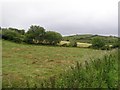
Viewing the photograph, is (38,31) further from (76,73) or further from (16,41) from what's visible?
(76,73)

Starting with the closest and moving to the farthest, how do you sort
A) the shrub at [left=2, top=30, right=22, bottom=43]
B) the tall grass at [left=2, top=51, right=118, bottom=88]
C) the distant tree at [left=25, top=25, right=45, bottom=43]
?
the tall grass at [left=2, top=51, right=118, bottom=88] < the shrub at [left=2, top=30, right=22, bottom=43] < the distant tree at [left=25, top=25, right=45, bottom=43]

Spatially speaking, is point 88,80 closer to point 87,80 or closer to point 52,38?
point 87,80

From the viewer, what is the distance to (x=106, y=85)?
1117cm

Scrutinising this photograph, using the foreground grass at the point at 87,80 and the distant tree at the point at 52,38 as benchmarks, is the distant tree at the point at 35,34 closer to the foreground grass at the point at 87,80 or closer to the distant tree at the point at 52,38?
the distant tree at the point at 52,38

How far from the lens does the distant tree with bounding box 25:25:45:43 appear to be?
55.0 m

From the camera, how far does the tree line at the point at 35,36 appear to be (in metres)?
53.4

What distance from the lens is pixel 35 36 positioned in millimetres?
56000

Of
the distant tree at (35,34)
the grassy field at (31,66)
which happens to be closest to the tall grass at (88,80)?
the grassy field at (31,66)

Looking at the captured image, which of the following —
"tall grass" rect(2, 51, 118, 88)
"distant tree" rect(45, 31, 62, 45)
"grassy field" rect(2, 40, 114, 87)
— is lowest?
"grassy field" rect(2, 40, 114, 87)

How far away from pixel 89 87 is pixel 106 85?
74cm

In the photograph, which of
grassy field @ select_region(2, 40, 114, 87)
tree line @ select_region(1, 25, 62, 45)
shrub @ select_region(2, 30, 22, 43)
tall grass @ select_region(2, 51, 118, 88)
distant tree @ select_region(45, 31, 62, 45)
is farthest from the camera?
distant tree @ select_region(45, 31, 62, 45)

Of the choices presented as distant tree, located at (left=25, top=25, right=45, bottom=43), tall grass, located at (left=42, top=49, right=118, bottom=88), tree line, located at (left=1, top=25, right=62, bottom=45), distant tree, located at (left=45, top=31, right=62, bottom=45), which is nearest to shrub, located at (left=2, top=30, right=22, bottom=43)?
tree line, located at (left=1, top=25, right=62, bottom=45)

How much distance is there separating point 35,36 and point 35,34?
563 mm

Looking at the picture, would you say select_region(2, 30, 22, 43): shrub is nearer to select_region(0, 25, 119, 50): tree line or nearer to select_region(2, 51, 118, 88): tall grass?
select_region(0, 25, 119, 50): tree line
